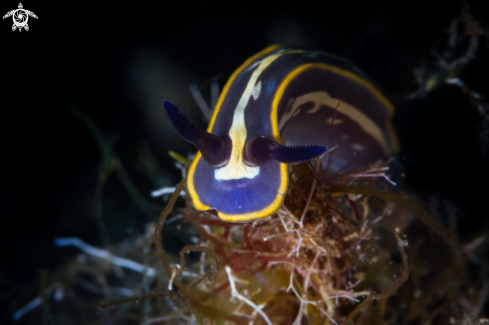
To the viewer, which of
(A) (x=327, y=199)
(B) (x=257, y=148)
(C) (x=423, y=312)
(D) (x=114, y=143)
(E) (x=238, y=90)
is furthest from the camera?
(D) (x=114, y=143)

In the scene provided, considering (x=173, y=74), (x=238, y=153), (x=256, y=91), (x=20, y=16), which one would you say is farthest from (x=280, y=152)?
(x=20, y=16)

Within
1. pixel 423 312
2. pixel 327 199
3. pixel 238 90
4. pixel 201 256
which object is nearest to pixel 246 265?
pixel 201 256

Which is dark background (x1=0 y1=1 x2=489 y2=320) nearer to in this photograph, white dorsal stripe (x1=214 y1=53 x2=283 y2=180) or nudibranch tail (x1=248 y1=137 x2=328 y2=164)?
white dorsal stripe (x1=214 y1=53 x2=283 y2=180)

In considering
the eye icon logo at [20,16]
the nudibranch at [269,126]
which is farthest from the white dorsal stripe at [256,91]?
the eye icon logo at [20,16]

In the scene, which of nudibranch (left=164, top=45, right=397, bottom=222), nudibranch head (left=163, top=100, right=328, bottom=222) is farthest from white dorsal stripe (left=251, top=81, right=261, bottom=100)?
nudibranch head (left=163, top=100, right=328, bottom=222)

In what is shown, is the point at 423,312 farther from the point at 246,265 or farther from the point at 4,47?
the point at 4,47

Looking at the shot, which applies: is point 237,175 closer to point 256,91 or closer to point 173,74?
point 256,91
